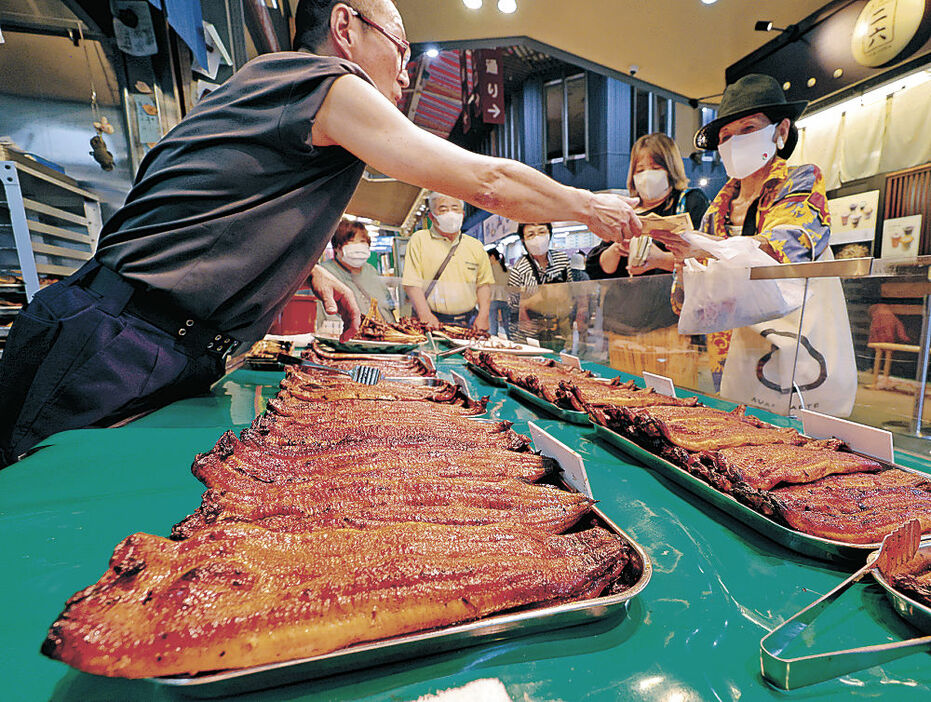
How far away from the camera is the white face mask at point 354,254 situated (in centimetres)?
729

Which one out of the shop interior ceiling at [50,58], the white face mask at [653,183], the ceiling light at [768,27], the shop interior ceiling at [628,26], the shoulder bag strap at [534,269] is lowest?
the shoulder bag strap at [534,269]

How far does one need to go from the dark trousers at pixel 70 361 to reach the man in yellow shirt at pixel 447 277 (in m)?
5.81

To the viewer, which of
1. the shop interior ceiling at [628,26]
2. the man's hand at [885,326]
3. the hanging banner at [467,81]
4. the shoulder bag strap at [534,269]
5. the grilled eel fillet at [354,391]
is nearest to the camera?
the man's hand at [885,326]

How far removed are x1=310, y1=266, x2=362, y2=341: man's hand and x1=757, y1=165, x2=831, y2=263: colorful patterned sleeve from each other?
4.27 metres

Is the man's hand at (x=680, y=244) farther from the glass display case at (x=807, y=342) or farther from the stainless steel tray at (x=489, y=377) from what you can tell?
the stainless steel tray at (x=489, y=377)

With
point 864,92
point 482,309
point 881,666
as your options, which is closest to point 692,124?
point 864,92

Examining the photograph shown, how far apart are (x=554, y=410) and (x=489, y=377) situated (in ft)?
3.35

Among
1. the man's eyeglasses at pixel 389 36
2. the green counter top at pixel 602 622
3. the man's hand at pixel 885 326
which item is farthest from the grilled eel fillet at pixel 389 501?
the man's eyeglasses at pixel 389 36

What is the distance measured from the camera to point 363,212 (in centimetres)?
1295

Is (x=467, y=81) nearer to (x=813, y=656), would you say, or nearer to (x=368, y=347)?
(x=368, y=347)

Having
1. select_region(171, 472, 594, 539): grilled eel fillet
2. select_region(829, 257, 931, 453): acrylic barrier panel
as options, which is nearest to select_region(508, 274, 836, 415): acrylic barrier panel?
select_region(829, 257, 931, 453): acrylic barrier panel

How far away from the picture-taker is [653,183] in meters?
5.86

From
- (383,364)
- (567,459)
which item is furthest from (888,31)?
(567,459)

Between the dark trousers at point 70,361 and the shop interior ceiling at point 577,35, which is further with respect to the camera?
the shop interior ceiling at point 577,35
